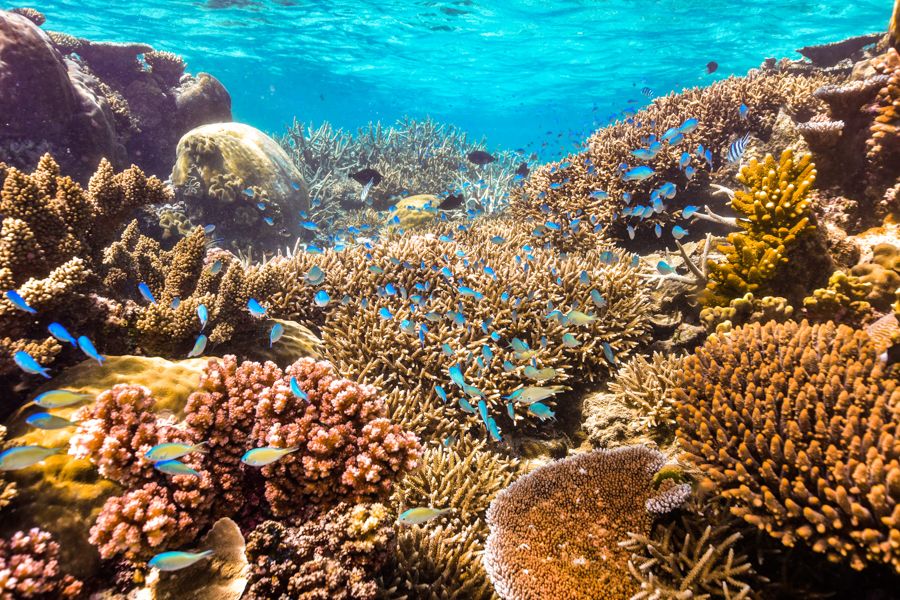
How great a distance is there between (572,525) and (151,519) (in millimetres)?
2892

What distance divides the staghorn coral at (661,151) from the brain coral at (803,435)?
4.91 metres

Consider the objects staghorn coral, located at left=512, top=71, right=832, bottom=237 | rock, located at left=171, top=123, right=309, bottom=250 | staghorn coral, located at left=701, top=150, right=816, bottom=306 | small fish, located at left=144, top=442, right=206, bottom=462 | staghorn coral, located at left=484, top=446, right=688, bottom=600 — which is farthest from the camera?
rock, located at left=171, top=123, right=309, bottom=250

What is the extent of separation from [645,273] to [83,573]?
263 inches

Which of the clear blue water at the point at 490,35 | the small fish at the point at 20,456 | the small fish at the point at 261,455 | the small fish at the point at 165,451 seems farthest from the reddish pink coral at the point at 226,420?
the clear blue water at the point at 490,35

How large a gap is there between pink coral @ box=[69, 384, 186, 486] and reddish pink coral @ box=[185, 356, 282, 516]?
20 cm

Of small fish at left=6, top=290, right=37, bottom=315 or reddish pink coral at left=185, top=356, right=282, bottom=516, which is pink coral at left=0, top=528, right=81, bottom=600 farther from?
small fish at left=6, top=290, right=37, bottom=315

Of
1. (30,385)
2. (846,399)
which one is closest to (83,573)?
(30,385)

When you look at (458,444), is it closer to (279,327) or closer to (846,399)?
(279,327)

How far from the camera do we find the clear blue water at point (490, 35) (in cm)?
2428

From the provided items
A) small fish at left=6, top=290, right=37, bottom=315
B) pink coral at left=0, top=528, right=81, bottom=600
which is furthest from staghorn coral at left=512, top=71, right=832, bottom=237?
pink coral at left=0, top=528, right=81, bottom=600

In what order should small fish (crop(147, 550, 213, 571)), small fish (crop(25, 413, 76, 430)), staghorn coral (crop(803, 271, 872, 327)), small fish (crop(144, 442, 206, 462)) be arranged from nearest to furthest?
small fish (crop(147, 550, 213, 571)) → small fish (crop(144, 442, 206, 462)) → small fish (crop(25, 413, 76, 430)) → staghorn coral (crop(803, 271, 872, 327))

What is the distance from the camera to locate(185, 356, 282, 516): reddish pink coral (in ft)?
9.73

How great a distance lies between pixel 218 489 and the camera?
2930mm

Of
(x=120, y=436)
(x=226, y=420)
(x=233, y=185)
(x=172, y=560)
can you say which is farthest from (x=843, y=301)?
(x=233, y=185)
